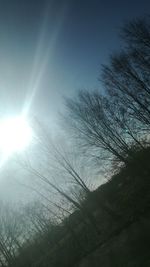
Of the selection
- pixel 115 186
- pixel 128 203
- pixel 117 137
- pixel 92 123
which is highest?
pixel 92 123

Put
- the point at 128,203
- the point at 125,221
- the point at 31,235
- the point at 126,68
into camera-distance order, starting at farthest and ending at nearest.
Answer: the point at 31,235
the point at 126,68
the point at 128,203
the point at 125,221

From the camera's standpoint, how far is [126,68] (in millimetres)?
19359

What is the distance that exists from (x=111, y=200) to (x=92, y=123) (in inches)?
273

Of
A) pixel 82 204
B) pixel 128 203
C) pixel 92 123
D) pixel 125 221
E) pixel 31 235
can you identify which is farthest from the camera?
pixel 31 235

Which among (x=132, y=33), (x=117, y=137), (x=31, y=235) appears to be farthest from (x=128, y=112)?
(x=31, y=235)

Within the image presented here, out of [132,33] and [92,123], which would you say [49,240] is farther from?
[132,33]

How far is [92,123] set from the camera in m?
20.7

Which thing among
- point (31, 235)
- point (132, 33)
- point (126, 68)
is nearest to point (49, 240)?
point (31, 235)

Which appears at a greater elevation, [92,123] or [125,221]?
[92,123]

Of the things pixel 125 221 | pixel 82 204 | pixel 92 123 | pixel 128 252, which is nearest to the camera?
pixel 128 252

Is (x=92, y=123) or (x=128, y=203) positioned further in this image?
(x=92, y=123)

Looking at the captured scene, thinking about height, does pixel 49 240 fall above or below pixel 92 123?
below

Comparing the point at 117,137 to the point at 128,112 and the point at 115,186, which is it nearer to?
the point at 128,112

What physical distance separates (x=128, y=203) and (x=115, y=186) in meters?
6.14
